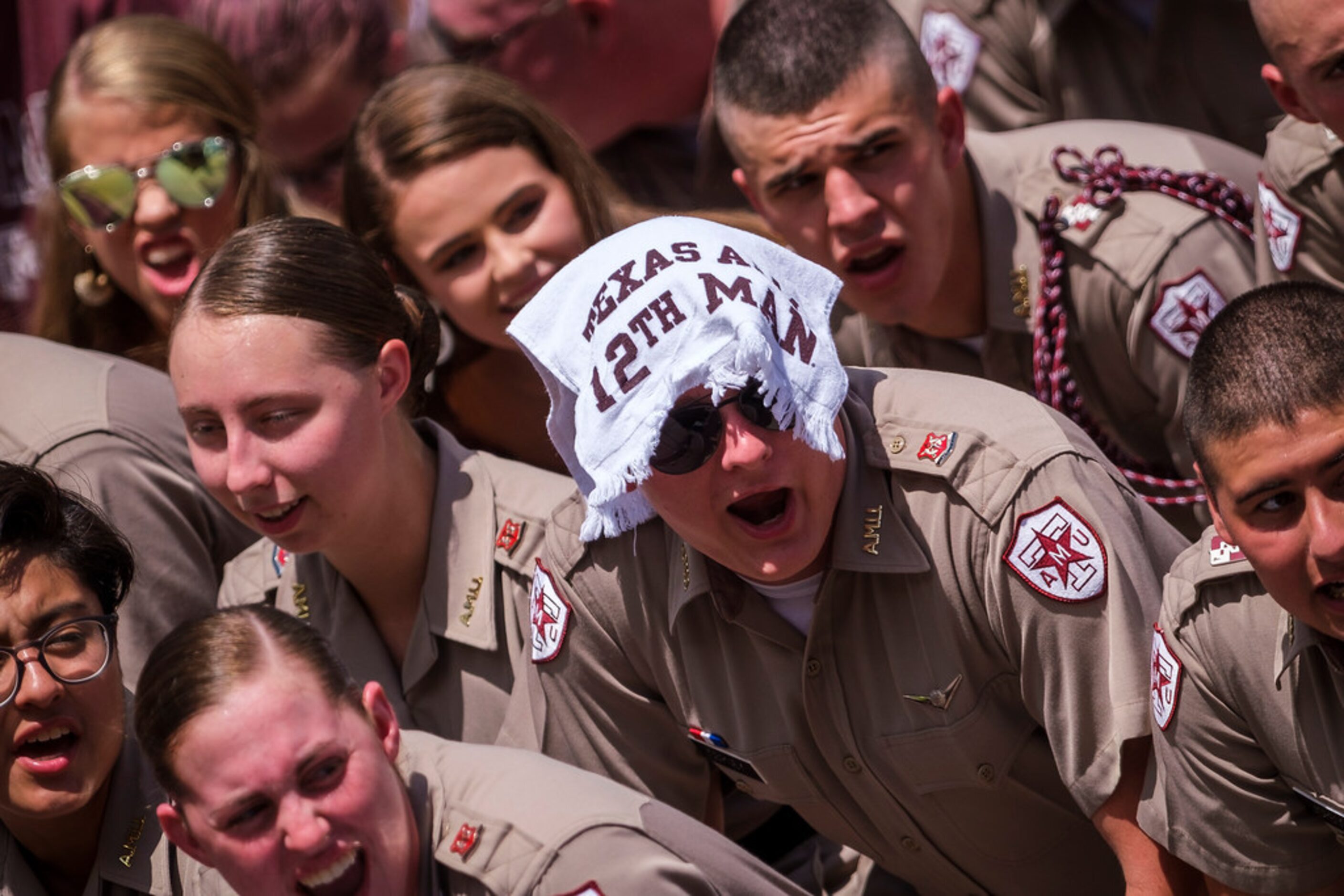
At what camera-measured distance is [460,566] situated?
402 cm

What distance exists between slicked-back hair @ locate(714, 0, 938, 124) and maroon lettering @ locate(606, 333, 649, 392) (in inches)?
46.8

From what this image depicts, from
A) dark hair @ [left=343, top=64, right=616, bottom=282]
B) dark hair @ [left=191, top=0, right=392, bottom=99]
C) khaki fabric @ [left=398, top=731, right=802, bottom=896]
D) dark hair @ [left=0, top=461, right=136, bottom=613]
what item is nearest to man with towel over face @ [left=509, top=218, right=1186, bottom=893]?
khaki fabric @ [left=398, top=731, right=802, bottom=896]

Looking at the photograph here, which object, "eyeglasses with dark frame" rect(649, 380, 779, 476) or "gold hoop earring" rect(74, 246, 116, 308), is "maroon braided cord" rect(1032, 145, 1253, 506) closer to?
"eyeglasses with dark frame" rect(649, 380, 779, 476)

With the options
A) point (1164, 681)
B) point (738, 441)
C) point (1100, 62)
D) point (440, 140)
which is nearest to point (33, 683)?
point (738, 441)

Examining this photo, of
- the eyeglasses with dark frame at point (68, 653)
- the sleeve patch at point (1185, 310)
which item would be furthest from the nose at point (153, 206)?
the sleeve patch at point (1185, 310)

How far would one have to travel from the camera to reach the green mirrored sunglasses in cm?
462

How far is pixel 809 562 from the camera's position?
3.31 m

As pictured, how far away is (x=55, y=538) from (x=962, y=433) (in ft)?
5.89

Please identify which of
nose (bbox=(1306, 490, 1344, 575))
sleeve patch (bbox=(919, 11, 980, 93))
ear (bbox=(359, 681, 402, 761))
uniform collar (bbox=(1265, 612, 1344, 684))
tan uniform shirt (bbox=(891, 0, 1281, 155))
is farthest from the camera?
sleeve patch (bbox=(919, 11, 980, 93))

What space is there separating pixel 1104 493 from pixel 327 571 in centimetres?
183

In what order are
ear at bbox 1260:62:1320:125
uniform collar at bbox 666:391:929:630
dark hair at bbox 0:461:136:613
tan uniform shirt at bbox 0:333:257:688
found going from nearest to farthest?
uniform collar at bbox 666:391:929:630 → ear at bbox 1260:62:1320:125 → dark hair at bbox 0:461:136:613 → tan uniform shirt at bbox 0:333:257:688

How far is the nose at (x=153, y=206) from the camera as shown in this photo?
4613 mm

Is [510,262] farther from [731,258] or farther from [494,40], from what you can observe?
[494,40]

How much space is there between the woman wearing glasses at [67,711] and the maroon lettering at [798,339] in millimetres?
1479
